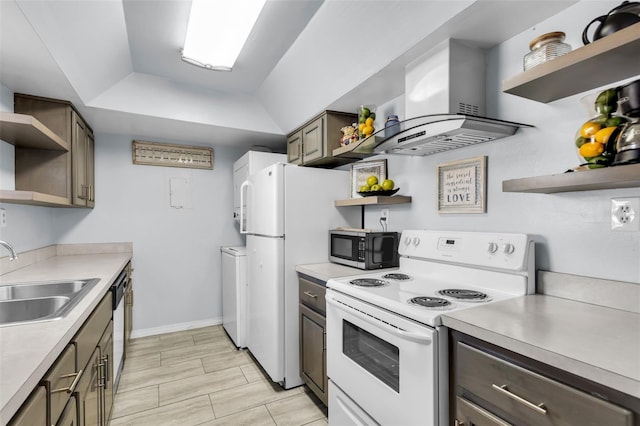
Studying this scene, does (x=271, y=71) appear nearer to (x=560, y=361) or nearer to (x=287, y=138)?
(x=287, y=138)

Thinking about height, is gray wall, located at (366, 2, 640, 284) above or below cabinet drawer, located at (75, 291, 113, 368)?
above

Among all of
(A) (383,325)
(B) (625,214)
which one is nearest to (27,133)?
(A) (383,325)

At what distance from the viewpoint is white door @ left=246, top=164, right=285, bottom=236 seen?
7.72ft

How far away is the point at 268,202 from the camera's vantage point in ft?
8.08

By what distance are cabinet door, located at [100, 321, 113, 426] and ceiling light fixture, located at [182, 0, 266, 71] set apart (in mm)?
1800

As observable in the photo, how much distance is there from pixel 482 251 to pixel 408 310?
0.58 metres

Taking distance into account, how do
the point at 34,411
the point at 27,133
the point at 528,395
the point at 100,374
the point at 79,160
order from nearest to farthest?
the point at 34,411 → the point at 528,395 → the point at 100,374 → the point at 27,133 → the point at 79,160

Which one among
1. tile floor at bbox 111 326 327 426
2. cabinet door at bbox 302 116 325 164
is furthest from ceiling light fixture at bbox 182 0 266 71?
tile floor at bbox 111 326 327 426

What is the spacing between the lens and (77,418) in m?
1.12

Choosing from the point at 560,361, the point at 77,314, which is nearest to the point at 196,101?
the point at 77,314

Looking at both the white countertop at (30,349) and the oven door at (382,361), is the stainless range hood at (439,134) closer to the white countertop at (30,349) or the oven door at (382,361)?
the oven door at (382,361)

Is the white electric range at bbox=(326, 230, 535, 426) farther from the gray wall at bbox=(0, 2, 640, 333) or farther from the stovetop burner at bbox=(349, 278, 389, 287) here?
the gray wall at bbox=(0, 2, 640, 333)

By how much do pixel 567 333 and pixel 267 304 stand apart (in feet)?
6.29

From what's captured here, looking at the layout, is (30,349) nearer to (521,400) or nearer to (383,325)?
(383,325)
